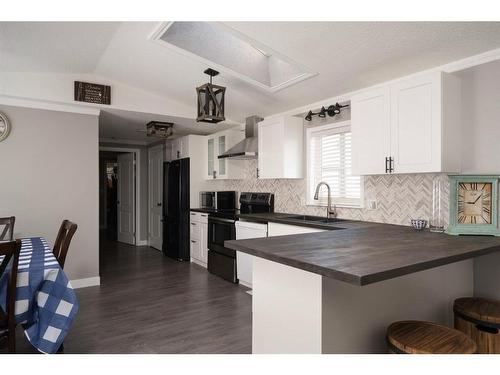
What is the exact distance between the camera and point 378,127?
2.91 m

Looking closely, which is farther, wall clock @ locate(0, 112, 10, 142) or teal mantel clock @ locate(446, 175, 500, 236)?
wall clock @ locate(0, 112, 10, 142)

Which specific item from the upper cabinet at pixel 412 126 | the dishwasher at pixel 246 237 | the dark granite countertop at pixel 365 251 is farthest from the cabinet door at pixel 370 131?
the dishwasher at pixel 246 237

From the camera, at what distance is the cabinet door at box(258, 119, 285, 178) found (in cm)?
409

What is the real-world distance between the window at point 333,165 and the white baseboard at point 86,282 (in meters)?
2.94

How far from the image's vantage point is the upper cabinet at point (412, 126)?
2.53 m

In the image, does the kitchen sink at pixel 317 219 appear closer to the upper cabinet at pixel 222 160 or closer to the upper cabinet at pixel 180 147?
the upper cabinet at pixel 222 160

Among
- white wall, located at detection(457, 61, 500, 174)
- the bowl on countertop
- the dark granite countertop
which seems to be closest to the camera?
the dark granite countertop

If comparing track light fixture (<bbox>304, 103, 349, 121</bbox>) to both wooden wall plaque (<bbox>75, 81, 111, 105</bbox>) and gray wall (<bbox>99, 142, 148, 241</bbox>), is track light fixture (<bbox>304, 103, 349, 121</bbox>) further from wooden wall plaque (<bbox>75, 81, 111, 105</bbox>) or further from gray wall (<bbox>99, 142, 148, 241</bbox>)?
gray wall (<bbox>99, 142, 148, 241</bbox>)

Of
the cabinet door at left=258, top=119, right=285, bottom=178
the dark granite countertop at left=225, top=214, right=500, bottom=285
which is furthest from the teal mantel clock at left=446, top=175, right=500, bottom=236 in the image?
the cabinet door at left=258, top=119, right=285, bottom=178

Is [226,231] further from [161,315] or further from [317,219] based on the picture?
[161,315]

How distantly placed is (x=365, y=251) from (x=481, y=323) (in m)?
0.82

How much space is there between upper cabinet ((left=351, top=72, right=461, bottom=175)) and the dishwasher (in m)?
1.42

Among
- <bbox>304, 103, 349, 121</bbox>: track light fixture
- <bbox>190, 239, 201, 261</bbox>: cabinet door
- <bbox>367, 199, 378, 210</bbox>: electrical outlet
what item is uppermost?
<bbox>304, 103, 349, 121</bbox>: track light fixture
